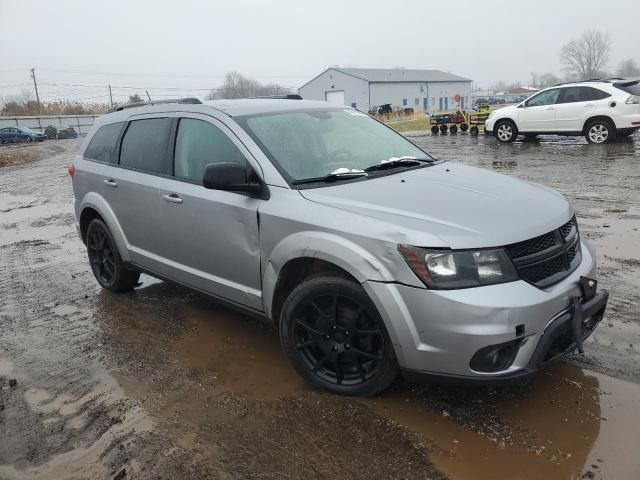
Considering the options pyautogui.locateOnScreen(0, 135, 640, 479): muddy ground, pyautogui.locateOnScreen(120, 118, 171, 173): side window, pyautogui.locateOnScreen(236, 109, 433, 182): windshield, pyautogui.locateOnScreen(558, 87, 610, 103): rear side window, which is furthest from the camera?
pyautogui.locateOnScreen(558, 87, 610, 103): rear side window

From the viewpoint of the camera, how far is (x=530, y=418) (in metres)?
3.06

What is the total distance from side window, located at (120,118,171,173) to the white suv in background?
14.1m

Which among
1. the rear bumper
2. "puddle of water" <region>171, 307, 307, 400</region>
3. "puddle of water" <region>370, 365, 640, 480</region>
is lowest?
"puddle of water" <region>370, 365, 640, 480</region>

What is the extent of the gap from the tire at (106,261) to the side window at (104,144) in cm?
63

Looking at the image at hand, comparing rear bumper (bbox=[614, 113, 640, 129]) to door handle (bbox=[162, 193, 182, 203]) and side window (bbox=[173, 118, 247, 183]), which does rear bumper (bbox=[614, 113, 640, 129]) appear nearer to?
side window (bbox=[173, 118, 247, 183])

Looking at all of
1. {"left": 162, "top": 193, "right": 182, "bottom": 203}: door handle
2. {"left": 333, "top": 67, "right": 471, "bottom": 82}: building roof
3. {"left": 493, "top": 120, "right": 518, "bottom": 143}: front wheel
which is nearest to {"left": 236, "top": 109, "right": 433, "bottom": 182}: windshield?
{"left": 162, "top": 193, "right": 182, "bottom": 203}: door handle

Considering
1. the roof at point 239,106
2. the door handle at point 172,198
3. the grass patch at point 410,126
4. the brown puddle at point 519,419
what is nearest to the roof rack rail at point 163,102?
the roof at point 239,106

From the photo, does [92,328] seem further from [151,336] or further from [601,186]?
[601,186]

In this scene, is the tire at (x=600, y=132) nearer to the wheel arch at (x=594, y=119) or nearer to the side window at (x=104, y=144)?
the wheel arch at (x=594, y=119)

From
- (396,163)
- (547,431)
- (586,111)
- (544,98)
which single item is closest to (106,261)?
(396,163)

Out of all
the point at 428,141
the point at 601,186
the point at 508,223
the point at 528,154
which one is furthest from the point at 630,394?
the point at 428,141

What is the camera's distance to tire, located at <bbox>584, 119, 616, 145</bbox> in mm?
15345

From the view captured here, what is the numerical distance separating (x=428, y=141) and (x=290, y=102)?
60.0ft

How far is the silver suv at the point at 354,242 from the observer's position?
2.81m
